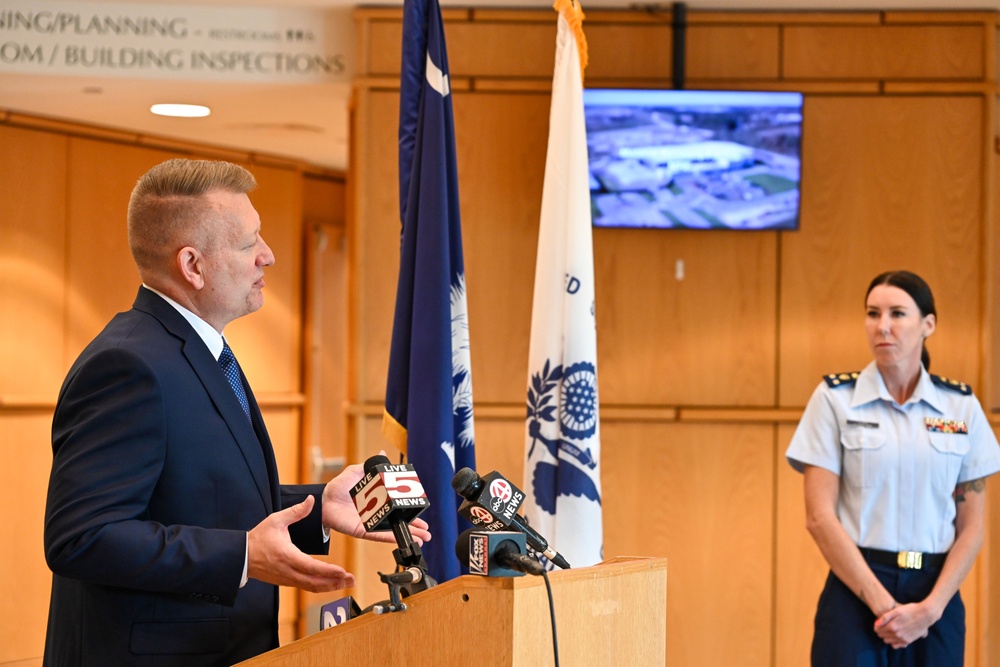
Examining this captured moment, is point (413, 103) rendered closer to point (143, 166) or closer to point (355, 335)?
point (355, 335)

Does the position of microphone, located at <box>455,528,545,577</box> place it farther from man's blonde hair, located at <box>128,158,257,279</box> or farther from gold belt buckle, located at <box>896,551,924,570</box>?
gold belt buckle, located at <box>896,551,924,570</box>

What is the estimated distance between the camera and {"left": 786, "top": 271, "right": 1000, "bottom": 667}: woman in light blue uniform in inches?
123

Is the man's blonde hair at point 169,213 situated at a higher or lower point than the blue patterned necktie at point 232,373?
higher

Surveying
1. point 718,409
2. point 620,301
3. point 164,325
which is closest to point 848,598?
point 718,409

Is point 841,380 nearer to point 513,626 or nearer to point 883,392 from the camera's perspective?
point 883,392

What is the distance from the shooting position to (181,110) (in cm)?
552

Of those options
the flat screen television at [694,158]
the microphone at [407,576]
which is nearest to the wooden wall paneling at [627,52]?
the flat screen television at [694,158]

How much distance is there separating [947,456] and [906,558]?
1.08 feet

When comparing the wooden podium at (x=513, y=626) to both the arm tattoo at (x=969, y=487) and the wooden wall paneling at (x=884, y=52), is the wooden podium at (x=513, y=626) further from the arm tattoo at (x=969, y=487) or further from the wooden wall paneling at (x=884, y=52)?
the wooden wall paneling at (x=884, y=52)

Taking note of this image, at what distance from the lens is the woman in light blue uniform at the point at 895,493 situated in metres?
3.12

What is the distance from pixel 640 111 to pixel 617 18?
0.47m

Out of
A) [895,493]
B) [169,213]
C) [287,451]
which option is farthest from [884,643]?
[287,451]

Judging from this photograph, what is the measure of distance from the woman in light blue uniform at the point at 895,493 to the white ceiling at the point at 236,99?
6.14ft

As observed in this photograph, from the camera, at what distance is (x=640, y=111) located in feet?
14.9
